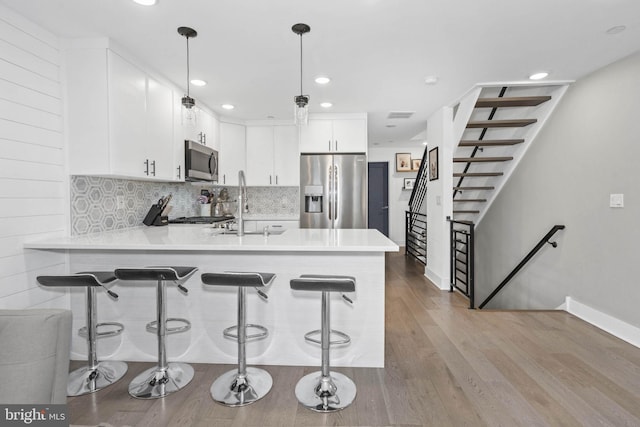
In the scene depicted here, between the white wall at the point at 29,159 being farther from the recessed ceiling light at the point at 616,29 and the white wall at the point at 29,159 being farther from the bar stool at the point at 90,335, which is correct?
the recessed ceiling light at the point at 616,29

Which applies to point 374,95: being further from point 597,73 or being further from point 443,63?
point 597,73

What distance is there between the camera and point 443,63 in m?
2.85

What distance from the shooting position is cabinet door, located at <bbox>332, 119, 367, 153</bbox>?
14.8ft

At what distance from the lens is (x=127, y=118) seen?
262cm

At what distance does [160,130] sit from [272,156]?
1891mm

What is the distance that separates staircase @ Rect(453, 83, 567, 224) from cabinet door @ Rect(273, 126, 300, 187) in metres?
2.14

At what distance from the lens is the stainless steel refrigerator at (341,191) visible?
452 cm

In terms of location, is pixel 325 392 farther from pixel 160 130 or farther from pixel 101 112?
pixel 160 130

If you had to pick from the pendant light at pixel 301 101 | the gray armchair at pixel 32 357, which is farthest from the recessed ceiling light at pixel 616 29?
the gray armchair at pixel 32 357

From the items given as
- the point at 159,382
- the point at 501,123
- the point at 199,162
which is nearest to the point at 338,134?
the point at 199,162

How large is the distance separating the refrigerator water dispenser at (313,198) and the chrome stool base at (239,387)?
2.65 meters

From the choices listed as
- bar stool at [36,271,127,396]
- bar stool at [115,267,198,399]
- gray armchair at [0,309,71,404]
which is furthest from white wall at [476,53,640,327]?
bar stool at [36,271,127,396]

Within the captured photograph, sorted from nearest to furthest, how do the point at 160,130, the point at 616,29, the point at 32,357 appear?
the point at 32,357
the point at 616,29
the point at 160,130

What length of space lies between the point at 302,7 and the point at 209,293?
78.6 inches
